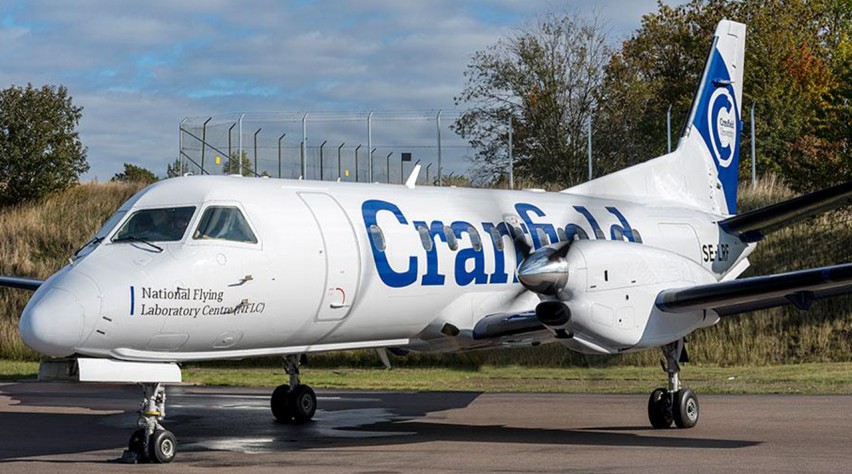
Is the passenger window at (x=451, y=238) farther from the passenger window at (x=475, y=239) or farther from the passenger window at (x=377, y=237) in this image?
the passenger window at (x=377, y=237)

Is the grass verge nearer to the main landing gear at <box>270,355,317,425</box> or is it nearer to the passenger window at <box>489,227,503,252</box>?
the main landing gear at <box>270,355,317,425</box>

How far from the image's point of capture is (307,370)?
27.4 meters

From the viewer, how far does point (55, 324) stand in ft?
36.1

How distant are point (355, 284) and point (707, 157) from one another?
9.03 meters

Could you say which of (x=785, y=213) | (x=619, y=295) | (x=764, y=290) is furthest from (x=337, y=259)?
(x=785, y=213)

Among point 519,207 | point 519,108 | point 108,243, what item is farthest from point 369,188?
point 519,108

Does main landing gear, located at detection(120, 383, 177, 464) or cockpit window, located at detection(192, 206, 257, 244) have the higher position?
cockpit window, located at detection(192, 206, 257, 244)

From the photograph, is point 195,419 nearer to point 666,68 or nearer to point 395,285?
point 395,285

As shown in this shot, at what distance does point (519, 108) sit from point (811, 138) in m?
12.1

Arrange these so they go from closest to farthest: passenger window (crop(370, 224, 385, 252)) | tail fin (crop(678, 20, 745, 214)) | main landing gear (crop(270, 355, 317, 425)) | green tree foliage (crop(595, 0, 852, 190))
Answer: passenger window (crop(370, 224, 385, 252)), main landing gear (crop(270, 355, 317, 425)), tail fin (crop(678, 20, 745, 214)), green tree foliage (crop(595, 0, 852, 190))

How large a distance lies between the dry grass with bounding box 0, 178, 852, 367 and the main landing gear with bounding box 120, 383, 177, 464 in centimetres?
1575

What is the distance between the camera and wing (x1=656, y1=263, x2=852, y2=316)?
1270cm

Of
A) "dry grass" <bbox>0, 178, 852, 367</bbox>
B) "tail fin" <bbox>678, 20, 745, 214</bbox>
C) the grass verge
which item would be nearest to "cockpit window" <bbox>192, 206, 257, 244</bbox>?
"tail fin" <bbox>678, 20, 745, 214</bbox>

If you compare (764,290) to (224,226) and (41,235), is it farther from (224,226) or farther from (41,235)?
(41,235)
